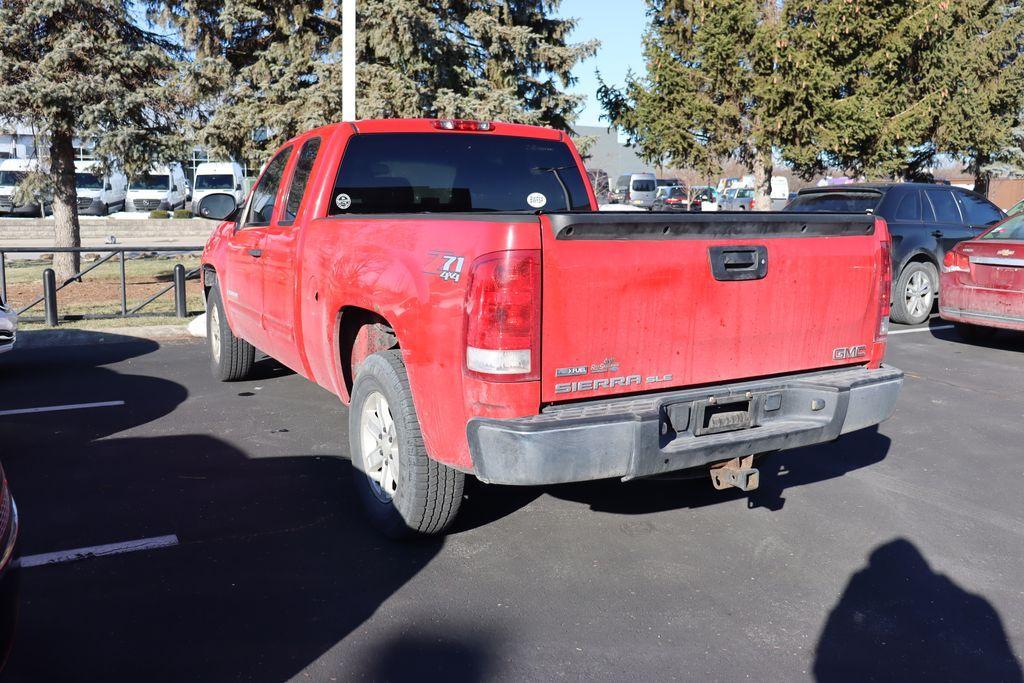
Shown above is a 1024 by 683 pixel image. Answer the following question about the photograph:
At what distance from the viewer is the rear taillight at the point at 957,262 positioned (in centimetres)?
936

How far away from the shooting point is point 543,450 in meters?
3.25

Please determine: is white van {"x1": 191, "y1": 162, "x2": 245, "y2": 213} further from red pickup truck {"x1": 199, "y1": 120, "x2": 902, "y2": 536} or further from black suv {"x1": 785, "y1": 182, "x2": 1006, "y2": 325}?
Result: red pickup truck {"x1": 199, "y1": 120, "x2": 902, "y2": 536}

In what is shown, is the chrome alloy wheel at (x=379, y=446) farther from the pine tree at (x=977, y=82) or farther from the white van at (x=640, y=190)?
the white van at (x=640, y=190)

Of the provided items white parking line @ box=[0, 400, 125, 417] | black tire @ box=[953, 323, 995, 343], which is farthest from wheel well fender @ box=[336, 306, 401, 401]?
black tire @ box=[953, 323, 995, 343]

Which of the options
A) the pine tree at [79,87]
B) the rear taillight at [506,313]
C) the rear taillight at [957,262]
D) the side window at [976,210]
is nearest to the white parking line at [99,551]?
the rear taillight at [506,313]

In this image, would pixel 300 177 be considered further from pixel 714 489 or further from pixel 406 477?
pixel 714 489

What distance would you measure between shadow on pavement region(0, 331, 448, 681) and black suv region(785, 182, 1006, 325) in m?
8.22

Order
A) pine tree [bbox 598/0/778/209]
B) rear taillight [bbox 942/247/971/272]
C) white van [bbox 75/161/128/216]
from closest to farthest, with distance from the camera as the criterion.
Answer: rear taillight [bbox 942/247/971/272] → pine tree [bbox 598/0/778/209] → white van [bbox 75/161/128/216]

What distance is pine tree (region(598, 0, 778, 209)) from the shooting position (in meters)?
16.4

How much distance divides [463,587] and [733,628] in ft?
3.61

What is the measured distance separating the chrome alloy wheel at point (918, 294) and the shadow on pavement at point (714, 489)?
20.2ft

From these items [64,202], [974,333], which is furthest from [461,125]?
[64,202]

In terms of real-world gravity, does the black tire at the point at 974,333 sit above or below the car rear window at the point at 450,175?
below

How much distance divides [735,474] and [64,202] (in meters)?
14.4
